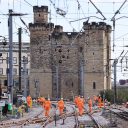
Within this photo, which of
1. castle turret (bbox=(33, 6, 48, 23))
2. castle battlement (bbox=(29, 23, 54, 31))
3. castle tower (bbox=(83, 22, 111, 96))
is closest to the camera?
castle tower (bbox=(83, 22, 111, 96))

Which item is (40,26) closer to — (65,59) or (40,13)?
(40,13)

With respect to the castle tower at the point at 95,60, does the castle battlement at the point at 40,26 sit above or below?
above

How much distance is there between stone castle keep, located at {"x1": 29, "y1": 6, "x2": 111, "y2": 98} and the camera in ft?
283

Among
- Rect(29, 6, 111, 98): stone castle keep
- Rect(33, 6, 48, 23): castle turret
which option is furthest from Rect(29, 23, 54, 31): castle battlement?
Rect(33, 6, 48, 23): castle turret

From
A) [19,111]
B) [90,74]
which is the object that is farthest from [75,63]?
[19,111]

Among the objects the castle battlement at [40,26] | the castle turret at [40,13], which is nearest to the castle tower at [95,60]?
the castle battlement at [40,26]

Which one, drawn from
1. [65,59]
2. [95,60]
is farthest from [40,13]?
[95,60]

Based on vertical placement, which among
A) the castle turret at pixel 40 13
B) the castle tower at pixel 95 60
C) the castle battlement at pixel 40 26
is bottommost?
the castle tower at pixel 95 60

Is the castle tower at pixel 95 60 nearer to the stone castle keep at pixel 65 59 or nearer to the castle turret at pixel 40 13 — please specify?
the stone castle keep at pixel 65 59

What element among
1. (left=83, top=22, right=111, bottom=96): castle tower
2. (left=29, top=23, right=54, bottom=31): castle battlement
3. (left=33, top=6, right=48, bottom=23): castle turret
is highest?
(left=33, top=6, right=48, bottom=23): castle turret

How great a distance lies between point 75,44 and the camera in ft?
289

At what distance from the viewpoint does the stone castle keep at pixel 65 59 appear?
283 ft

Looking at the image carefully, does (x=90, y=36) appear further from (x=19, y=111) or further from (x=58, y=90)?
(x=19, y=111)

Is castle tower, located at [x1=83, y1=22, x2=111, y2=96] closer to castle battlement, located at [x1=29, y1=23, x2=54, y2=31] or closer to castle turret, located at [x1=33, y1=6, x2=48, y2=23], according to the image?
castle battlement, located at [x1=29, y1=23, x2=54, y2=31]
